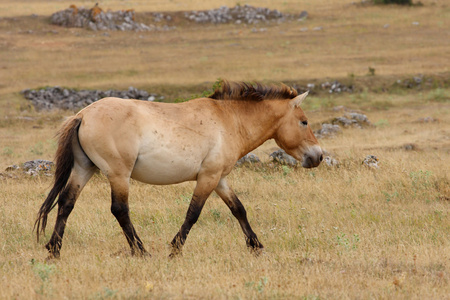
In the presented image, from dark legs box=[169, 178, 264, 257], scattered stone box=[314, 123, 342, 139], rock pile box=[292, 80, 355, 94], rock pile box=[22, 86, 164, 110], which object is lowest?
rock pile box=[22, 86, 164, 110]

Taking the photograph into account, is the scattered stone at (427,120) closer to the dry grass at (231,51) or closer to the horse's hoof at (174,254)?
the dry grass at (231,51)

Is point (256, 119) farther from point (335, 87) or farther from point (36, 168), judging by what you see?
point (335, 87)

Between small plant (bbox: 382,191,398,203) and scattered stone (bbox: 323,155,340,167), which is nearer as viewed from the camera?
small plant (bbox: 382,191,398,203)

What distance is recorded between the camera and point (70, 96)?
2672 cm

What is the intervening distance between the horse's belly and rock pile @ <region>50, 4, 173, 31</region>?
144ft

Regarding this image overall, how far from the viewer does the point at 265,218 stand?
875cm

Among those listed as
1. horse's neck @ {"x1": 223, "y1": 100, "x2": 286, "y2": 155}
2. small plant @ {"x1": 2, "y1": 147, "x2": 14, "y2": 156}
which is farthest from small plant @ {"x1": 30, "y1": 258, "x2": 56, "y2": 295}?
small plant @ {"x1": 2, "y1": 147, "x2": 14, "y2": 156}

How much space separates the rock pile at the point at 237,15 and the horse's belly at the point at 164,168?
46.3 m

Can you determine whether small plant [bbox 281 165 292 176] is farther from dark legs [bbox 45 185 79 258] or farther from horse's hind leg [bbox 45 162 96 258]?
dark legs [bbox 45 185 79 258]

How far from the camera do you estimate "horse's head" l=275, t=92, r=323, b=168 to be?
7.84m

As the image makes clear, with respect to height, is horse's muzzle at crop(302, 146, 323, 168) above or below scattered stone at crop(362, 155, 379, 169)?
above

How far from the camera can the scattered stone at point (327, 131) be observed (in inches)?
717

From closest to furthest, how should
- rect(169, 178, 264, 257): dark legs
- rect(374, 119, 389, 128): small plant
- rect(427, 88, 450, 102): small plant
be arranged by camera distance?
rect(169, 178, 264, 257): dark legs
rect(374, 119, 389, 128): small plant
rect(427, 88, 450, 102): small plant

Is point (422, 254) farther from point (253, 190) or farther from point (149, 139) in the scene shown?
point (253, 190)
